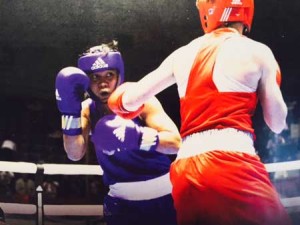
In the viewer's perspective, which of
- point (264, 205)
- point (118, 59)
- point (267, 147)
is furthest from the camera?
point (118, 59)

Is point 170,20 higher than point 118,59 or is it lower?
higher

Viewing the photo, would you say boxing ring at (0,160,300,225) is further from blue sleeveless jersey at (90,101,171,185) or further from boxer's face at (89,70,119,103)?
boxer's face at (89,70,119,103)

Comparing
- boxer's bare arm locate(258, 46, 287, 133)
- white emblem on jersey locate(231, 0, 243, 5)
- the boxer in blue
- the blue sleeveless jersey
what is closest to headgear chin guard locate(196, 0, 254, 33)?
white emblem on jersey locate(231, 0, 243, 5)

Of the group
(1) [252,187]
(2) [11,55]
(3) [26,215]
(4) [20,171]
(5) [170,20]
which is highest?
(5) [170,20]

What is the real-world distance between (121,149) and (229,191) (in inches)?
13.8

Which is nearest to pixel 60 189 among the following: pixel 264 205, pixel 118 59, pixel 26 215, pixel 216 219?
pixel 26 215

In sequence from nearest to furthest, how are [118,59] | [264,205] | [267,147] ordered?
1. [264,205]
2. [267,147]
3. [118,59]

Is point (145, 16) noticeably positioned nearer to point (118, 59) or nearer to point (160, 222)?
point (118, 59)

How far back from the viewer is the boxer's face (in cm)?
151

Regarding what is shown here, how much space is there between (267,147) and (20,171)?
0.71 m

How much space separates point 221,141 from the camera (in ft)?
4.11

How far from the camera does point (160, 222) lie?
1.51m

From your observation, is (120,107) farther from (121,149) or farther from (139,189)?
(139,189)

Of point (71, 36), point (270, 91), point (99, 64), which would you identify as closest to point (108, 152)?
point (99, 64)
